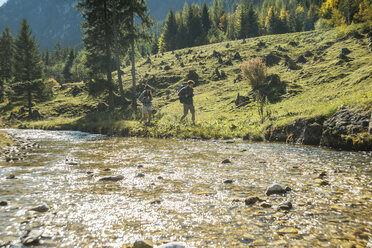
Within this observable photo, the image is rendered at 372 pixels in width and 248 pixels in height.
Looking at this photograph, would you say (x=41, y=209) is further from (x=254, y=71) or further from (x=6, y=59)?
(x=6, y=59)

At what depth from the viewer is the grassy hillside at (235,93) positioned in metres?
14.7

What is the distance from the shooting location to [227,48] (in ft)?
201

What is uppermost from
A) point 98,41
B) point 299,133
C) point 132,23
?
point 132,23

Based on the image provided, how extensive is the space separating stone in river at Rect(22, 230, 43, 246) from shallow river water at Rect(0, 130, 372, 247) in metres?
0.08

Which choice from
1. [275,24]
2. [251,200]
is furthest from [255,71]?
[275,24]

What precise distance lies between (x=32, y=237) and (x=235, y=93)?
2978 centimetres

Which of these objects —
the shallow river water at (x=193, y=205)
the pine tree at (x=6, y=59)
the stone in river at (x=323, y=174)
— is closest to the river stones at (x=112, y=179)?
the shallow river water at (x=193, y=205)

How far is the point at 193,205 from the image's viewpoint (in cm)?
413

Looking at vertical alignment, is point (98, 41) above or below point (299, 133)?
above

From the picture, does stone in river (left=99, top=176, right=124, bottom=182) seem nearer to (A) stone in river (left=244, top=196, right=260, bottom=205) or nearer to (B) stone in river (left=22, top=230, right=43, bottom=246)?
(B) stone in river (left=22, top=230, right=43, bottom=246)

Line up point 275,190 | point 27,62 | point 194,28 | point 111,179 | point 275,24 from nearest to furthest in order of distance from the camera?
point 275,190
point 111,179
point 27,62
point 275,24
point 194,28

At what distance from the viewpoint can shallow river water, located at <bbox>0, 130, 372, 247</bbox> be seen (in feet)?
10.1

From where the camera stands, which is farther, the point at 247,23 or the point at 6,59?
the point at 247,23

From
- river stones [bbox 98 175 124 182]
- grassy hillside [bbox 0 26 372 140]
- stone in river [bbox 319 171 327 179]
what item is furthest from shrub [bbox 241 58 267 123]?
river stones [bbox 98 175 124 182]
